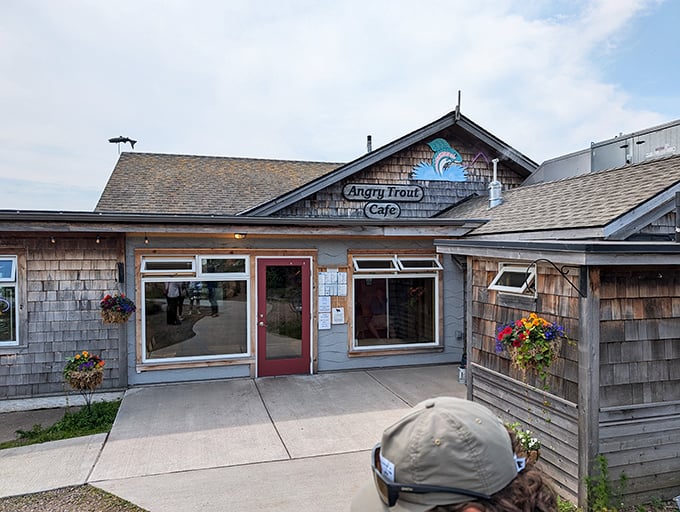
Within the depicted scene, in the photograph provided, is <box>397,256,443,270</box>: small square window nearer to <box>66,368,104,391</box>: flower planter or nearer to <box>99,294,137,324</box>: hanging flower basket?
<box>99,294,137,324</box>: hanging flower basket

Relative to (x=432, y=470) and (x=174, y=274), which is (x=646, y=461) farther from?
(x=174, y=274)

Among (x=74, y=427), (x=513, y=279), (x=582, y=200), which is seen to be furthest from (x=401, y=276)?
(x=74, y=427)

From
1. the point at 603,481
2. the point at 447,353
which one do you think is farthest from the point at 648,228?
the point at 447,353

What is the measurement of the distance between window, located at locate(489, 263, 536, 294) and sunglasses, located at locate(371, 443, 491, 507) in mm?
3845

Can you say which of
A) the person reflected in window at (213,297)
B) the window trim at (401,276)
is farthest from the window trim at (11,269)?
the window trim at (401,276)

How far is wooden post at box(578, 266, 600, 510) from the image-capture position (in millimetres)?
3742

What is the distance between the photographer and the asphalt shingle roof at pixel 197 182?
32.2ft

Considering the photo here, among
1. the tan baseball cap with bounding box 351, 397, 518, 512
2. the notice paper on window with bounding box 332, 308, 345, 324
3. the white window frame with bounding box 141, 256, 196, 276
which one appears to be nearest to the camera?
the tan baseball cap with bounding box 351, 397, 518, 512

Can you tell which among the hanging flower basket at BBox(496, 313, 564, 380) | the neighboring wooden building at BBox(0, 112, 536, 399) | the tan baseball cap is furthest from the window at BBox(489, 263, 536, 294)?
the tan baseball cap

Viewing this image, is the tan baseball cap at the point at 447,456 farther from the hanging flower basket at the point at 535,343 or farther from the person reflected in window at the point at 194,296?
the person reflected in window at the point at 194,296

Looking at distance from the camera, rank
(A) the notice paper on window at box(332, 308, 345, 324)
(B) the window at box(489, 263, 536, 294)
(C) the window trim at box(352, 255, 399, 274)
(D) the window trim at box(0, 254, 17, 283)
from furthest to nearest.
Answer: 1. (C) the window trim at box(352, 255, 399, 274)
2. (A) the notice paper on window at box(332, 308, 345, 324)
3. (D) the window trim at box(0, 254, 17, 283)
4. (B) the window at box(489, 263, 536, 294)

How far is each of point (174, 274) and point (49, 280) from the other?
1.76m

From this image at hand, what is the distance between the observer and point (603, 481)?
371 cm

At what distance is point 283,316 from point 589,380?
5130mm
